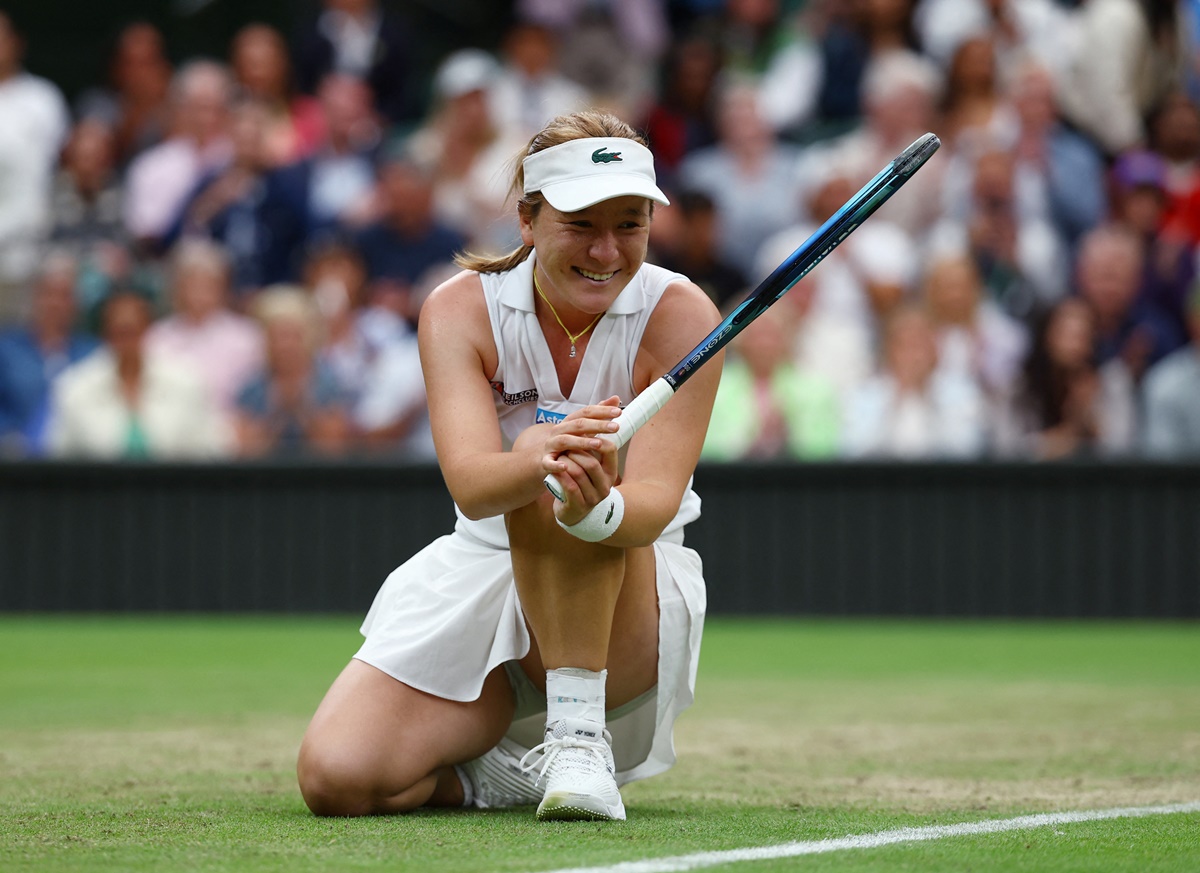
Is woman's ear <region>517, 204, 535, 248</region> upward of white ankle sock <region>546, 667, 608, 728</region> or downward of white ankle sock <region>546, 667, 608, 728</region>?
upward

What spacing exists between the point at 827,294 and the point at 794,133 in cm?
180

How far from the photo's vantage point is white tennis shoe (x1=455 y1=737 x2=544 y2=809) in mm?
4035

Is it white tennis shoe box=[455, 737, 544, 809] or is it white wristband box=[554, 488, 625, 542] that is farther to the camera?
white tennis shoe box=[455, 737, 544, 809]

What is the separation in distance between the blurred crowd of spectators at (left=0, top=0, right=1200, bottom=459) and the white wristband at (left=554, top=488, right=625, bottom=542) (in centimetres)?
584

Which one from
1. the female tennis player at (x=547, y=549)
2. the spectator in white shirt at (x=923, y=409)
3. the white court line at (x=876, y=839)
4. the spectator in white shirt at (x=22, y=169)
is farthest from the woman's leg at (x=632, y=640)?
the spectator in white shirt at (x=22, y=169)

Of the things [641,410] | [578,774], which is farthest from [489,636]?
[641,410]

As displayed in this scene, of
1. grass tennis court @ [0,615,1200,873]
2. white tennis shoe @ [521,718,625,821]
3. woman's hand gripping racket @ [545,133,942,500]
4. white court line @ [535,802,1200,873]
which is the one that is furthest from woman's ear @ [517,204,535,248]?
white court line @ [535,802,1200,873]

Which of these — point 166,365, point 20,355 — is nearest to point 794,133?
point 166,365

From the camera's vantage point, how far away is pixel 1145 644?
330 inches

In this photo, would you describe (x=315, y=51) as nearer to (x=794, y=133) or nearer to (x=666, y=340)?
(x=794, y=133)

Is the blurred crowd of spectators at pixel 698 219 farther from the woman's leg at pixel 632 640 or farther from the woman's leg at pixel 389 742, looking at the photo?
the woman's leg at pixel 389 742

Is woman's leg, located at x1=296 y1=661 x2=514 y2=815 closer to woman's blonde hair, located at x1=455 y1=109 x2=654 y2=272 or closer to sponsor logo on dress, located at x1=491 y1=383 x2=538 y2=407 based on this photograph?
sponsor logo on dress, located at x1=491 y1=383 x2=538 y2=407

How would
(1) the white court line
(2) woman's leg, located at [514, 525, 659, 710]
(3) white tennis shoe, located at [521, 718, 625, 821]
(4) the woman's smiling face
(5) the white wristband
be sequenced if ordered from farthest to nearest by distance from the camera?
1. (2) woman's leg, located at [514, 525, 659, 710]
2. (4) the woman's smiling face
3. (3) white tennis shoe, located at [521, 718, 625, 821]
4. (5) the white wristband
5. (1) the white court line

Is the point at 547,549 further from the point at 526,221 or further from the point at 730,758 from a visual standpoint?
the point at 730,758
